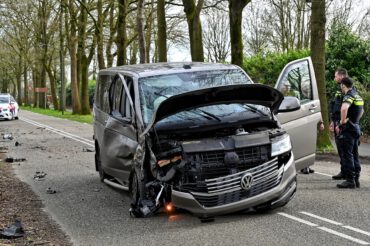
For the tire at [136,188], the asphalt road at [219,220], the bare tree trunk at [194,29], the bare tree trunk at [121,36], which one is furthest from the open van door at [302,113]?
the bare tree trunk at [121,36]

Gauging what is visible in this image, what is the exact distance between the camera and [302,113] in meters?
8.58

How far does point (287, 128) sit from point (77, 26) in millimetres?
29382

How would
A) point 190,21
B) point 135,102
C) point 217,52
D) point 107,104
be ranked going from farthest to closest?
1. point 217,52
2. point 190,21
3. point 107,104
4. point 135,102

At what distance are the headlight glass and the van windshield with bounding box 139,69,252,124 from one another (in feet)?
4.84

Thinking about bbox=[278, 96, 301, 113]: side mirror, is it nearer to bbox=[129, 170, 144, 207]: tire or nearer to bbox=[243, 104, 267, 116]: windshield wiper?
bbox=[243, 104, 267, 116]: windshield wiper

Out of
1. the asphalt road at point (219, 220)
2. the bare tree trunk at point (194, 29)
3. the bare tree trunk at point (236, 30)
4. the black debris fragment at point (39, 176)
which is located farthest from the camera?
the bare tree trunk at point (194, 29)

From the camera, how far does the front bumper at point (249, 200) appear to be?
6.39 m

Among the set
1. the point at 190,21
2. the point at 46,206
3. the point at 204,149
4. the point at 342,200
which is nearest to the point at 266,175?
the point at 204,149

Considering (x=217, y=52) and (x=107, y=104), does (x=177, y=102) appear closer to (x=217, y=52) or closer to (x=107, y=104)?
(x=107, y=104)

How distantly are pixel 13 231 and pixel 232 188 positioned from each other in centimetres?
264

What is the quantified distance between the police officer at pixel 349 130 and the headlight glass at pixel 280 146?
2.26 metres

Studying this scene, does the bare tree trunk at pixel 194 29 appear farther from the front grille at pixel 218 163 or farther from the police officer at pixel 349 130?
the front grille at pixel 218 163

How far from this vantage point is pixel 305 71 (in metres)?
8.89

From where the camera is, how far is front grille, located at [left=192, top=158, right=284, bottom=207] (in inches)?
251
